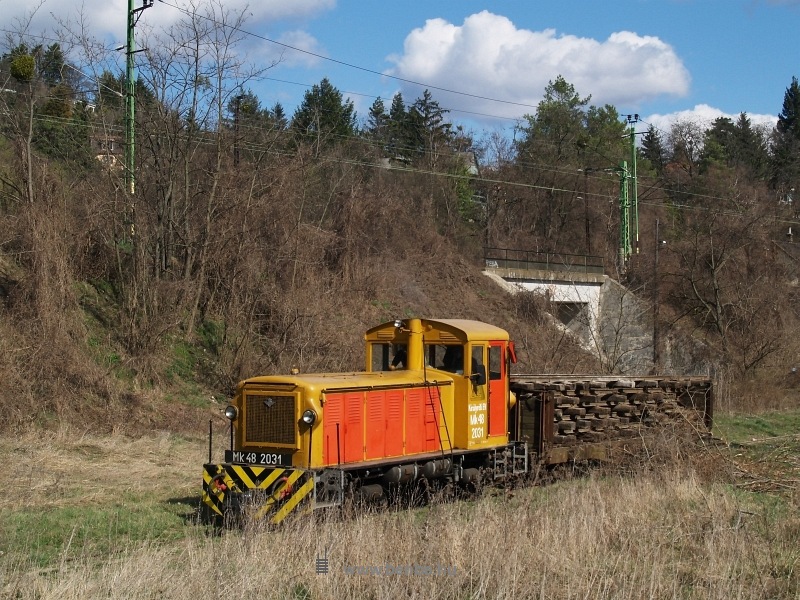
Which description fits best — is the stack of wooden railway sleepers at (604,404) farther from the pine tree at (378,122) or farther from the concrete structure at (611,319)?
the pine tree at (378,122)

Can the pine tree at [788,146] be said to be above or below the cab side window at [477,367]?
above

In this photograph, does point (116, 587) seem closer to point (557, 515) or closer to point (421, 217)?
point (557, 515)

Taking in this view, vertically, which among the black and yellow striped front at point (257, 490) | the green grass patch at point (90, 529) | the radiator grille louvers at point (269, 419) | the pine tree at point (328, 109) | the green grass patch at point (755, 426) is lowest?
the green grass patch at point (755, 426)

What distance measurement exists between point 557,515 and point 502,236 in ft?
151

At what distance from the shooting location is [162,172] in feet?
87.1

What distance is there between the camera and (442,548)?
8711 mm

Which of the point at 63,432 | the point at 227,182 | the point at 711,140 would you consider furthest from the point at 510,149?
the point at 63,432

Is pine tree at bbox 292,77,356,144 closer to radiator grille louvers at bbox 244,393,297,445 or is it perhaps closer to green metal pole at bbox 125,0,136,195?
green metal pole at bbox 125,0,136,195

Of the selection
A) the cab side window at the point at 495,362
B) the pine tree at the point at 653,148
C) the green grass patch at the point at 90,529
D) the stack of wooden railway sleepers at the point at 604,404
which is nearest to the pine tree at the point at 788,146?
the pine tree at the point at 653,148

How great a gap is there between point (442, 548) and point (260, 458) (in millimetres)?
4406

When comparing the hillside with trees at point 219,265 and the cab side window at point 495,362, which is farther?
the hillside with trees at point 219,265

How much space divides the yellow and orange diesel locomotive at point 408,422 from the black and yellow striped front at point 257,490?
14 mm

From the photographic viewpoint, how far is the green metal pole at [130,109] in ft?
82.3

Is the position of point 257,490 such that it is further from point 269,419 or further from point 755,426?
point 755,426
